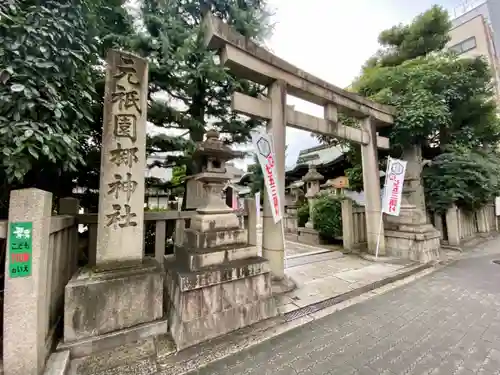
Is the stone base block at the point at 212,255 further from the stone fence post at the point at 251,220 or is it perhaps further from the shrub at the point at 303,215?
the shrub at the point at 303,215

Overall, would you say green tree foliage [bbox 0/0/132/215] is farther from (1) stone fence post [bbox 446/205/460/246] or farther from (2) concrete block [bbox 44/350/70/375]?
(1) stone fence post [bbox 446/205/460/246]

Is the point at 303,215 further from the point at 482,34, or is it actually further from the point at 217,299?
the point at 482,34

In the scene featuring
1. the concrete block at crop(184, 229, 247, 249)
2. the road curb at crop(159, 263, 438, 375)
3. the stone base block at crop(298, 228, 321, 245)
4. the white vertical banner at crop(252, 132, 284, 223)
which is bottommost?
the road curb at crop(159, 263, 438, 375)

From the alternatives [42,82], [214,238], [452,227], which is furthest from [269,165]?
[452,227]

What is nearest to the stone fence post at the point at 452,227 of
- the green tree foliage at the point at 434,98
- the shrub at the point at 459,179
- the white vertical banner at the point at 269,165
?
the shrub at the point at 459,179

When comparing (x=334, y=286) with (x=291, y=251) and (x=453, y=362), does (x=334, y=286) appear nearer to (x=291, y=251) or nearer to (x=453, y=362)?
(x=453, y=362)

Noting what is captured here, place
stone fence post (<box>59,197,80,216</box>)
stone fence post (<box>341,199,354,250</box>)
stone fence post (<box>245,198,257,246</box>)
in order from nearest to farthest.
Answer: stone fence post (<box>59,197,80,216</box>), stone fence post (<box>245,198,257,246</box>), stone fence post (<box>341,199,354,250</box>)

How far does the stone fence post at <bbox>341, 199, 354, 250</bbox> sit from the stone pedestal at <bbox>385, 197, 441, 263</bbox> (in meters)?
1.05

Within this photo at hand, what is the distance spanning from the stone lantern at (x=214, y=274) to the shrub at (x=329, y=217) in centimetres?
597

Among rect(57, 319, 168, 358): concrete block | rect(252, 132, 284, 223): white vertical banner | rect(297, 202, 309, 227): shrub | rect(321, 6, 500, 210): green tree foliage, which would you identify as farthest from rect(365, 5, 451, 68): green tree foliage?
rect(57, 319, 168, 358): concrete block

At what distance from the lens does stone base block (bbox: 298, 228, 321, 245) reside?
941 cm

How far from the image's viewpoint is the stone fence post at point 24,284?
2.03 m

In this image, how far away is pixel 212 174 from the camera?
3.64 m

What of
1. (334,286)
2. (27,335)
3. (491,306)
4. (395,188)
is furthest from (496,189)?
(27,335)
